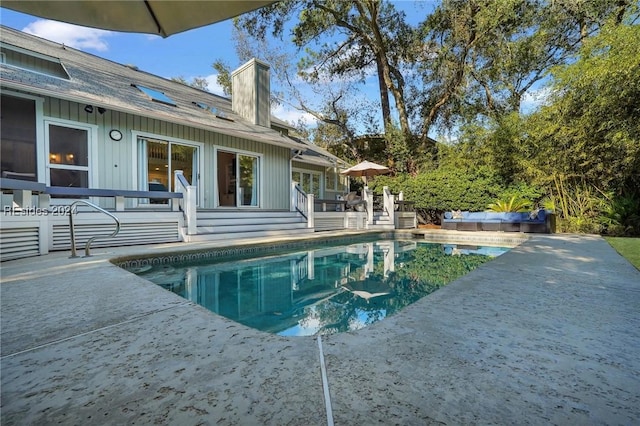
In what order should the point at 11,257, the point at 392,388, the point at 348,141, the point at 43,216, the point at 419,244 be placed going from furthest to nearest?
1. the point at 348,141
2. the point at 419,244
3. the point at 43,216
4. the point at 11,257
5. the point at 392,388

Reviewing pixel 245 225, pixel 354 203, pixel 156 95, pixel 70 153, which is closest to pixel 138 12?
pixel 70 153

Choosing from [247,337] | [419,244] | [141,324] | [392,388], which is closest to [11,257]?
[141,324]

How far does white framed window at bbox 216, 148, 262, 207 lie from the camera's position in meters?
9.62

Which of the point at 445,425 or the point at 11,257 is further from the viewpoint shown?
the point at 11,257

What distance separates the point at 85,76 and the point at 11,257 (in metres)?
5.28

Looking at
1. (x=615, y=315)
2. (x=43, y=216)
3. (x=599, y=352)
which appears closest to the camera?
(x=599, y=352)

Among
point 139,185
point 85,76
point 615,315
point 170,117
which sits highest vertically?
point 85,76

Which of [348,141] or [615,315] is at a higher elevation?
[348,141]

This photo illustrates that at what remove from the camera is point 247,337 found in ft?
5.98

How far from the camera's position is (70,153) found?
686 centimetres

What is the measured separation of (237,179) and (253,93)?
155 inches

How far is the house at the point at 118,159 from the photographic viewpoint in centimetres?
570

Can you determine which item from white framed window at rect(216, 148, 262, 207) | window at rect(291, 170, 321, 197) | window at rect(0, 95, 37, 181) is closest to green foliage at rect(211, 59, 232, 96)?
window at rect(291, 170, 321, 197)

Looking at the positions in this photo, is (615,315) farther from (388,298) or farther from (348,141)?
(348,141)
